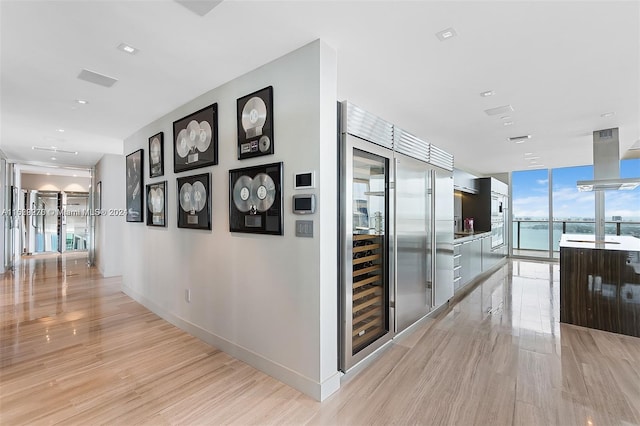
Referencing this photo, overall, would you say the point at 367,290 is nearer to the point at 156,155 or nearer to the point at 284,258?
the point at 284,258

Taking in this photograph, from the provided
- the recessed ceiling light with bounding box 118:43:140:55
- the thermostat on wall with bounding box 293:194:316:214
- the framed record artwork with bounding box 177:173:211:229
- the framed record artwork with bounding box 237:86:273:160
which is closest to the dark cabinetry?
the thermostat on wall with bounding box 293:194:316:214

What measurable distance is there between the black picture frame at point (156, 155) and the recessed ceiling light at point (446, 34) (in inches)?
138

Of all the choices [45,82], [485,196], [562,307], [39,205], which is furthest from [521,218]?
[39,205]

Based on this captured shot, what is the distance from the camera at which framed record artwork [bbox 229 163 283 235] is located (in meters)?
2.46

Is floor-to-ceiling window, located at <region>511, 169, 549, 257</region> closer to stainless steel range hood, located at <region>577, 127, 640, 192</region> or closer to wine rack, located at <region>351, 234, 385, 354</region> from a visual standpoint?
stainless steel range hood, located at <region>577, 127, 640, 192</region>

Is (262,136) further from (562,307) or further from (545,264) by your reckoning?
(545,264)

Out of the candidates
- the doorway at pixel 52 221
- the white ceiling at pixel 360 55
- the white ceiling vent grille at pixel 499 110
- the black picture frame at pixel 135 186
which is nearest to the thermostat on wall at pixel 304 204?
the white ceiling at pixel 360 55

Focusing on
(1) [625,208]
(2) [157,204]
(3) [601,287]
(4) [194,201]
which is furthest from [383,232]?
(1) [625,208]

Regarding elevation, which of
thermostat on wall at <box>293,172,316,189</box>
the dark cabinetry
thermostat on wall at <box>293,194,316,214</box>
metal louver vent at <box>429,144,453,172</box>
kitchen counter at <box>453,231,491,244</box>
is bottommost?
the dark cabinetry

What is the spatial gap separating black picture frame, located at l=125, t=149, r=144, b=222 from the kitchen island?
601 centimetres

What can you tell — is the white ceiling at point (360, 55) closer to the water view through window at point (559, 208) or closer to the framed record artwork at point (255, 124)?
the framed record artwork at point (255, 124)

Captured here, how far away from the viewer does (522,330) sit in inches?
137

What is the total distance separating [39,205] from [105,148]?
22.9 ft

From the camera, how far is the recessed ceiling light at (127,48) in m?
2.29
